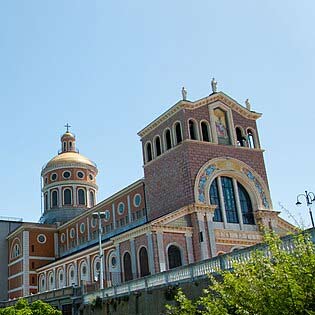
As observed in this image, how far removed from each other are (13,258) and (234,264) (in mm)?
57836

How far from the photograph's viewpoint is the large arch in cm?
3812

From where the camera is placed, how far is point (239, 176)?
39.9 m

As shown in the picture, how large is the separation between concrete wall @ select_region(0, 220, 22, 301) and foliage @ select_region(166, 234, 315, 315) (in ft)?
192

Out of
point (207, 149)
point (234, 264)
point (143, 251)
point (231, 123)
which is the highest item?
point (231, 123)

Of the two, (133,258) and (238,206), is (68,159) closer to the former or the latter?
(133,258)

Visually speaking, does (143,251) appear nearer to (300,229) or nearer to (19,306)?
(19,306)

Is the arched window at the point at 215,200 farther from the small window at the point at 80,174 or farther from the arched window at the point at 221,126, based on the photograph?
the small window at the point at 80,174

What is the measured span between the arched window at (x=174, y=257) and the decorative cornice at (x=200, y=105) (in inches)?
448

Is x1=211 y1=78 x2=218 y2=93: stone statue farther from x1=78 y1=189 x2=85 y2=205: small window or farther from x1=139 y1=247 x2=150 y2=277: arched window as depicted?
x1=78 y1=189 x2=85 y2=205: small window

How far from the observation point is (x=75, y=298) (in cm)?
3084

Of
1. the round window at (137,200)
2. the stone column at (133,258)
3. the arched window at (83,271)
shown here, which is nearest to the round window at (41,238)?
the arched window at (83,271)

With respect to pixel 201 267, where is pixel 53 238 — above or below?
above

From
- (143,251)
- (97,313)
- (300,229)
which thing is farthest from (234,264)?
(143,251)

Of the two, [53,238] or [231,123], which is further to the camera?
[53,238]
